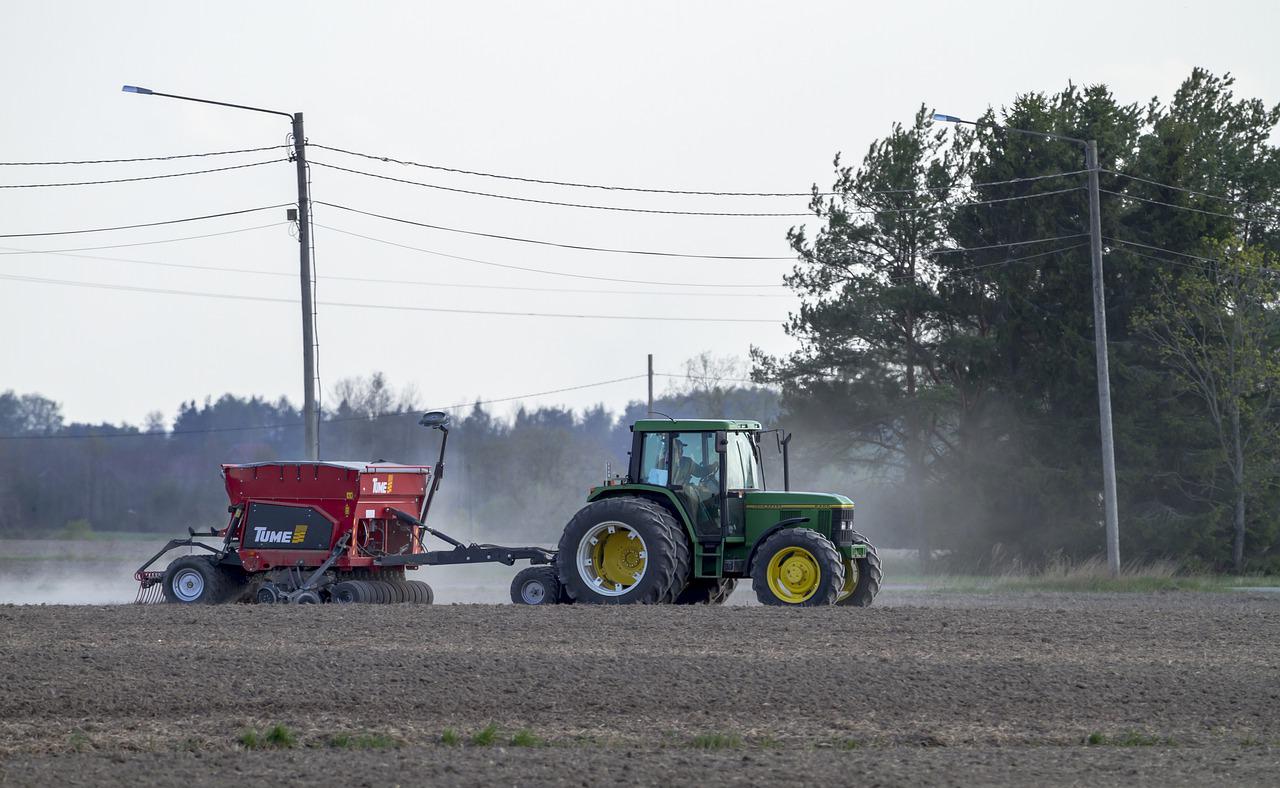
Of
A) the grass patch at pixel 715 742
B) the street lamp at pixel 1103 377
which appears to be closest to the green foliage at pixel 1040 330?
the street lamp at pixel 1103 377

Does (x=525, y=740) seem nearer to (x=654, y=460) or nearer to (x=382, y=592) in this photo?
(x=654, y=460)

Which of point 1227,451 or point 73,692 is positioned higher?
point 1227,451

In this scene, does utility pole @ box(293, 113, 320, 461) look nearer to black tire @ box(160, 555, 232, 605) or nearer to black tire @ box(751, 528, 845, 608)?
black tire @ box(160, 555, 232, 605)

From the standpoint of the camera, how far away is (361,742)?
9250 millimetres

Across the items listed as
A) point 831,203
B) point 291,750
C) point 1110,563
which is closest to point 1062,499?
point 1110,563

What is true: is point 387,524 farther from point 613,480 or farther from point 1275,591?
point 1275,591

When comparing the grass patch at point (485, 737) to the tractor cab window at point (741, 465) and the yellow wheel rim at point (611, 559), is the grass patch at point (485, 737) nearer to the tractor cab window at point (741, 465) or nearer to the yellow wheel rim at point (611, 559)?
the yellow wheel rim at point (611, 559)

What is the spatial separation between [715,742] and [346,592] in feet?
34.8

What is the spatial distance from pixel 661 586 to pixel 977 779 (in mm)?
8953

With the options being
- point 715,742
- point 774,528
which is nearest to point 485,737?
point 715,742

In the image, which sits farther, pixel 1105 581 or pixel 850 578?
pixel 1105 581

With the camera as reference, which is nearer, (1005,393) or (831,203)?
(1005,393)

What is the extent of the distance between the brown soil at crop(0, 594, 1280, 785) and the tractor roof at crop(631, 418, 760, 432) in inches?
109

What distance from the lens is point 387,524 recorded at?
20.2 meters
